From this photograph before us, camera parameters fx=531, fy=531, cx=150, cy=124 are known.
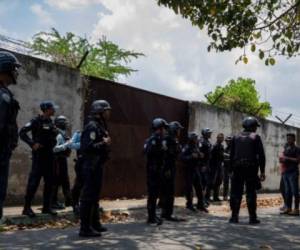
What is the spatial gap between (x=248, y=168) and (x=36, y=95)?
430 cm

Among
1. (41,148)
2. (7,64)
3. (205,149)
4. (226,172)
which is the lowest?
(41,148)

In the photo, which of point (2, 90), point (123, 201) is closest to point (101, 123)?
point (2, 90)

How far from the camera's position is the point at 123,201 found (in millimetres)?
12062

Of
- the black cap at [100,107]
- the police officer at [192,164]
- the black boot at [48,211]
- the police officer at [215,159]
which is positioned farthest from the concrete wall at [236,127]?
the black cap at [100,107]

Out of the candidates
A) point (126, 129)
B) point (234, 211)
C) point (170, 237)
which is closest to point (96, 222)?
point (170, 237)

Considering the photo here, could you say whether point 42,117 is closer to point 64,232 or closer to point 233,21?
point 64,232

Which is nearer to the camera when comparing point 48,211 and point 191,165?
point 48,211

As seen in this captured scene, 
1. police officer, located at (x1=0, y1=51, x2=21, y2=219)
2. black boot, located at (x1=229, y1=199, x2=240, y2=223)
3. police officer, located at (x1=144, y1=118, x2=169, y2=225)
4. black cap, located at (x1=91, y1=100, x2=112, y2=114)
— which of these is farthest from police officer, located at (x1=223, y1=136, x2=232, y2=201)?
police officer, located at (x1=0, y1=51, x2=21, y2=219)

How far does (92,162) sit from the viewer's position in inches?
269

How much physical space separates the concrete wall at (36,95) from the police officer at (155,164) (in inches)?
113

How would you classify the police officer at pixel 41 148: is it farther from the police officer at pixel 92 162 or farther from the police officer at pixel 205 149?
the police officer at pixel 205 149

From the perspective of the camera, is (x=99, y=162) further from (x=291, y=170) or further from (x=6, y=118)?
(x=291, y=170)

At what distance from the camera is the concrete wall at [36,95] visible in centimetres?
991

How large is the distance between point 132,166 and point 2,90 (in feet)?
27.4
